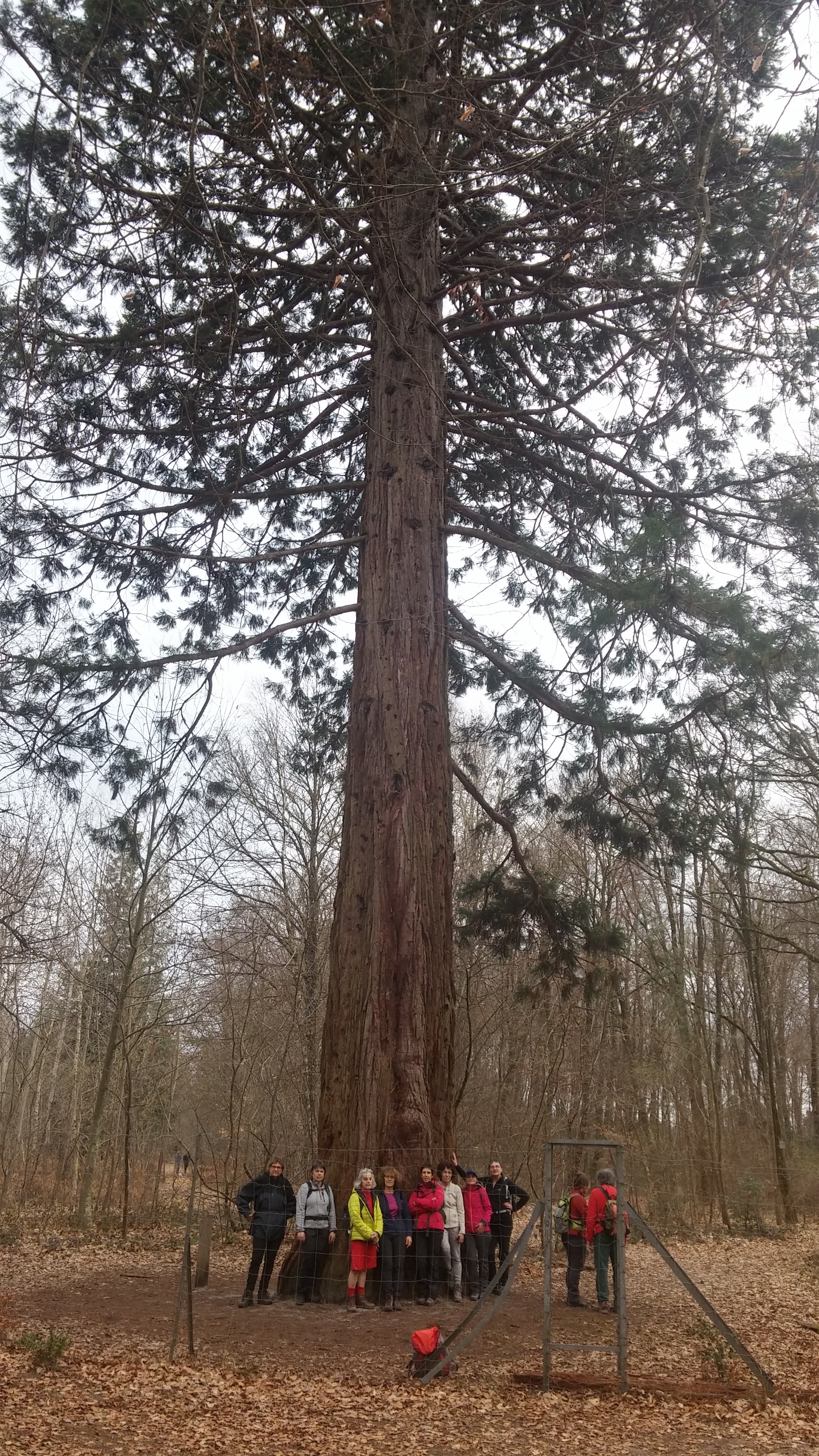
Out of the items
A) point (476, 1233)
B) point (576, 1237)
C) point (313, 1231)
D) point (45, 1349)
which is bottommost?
point (45, 1349)

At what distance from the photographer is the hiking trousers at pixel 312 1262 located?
296 inches

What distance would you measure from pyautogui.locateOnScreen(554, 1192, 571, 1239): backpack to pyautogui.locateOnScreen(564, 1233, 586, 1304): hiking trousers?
0.30m

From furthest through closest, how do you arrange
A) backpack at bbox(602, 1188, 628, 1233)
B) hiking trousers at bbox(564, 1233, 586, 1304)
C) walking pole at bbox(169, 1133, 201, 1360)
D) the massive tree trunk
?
hiking trousers at bbox(564, 1233, 586, 1304), backpack at bbox(602, 1188, 628, 1233), the massive tree trunk, walking pole at bbox(169, 1133, 201, 1360)

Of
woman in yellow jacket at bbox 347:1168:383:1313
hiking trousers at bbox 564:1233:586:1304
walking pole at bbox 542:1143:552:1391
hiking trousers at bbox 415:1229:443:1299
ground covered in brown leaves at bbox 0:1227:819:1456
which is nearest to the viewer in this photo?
ground covered in brown leaves at bbox 0:1227:819:1456

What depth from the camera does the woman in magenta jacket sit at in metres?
7.36

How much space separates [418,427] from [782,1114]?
22874mm

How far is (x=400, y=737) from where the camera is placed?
859 centimetres

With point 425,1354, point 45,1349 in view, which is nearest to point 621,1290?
point 425,1354

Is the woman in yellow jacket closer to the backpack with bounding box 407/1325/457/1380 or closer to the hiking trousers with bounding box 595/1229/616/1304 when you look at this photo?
the backpack with bounding box 407/1325/457/1380

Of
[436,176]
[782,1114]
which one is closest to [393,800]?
[436,176]

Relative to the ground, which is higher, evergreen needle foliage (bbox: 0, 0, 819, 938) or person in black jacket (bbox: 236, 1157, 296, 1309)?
evergreen needle foliage (bbox: 0, 0, 819, 938)

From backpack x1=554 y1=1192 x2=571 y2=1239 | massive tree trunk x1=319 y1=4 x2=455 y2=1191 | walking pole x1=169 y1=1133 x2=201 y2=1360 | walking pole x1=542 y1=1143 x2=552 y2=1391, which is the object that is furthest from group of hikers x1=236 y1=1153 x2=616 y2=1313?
walking pole x1=542 y1=1143 x2=552 y2=1391

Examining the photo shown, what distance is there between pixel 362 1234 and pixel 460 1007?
1140 centimetres

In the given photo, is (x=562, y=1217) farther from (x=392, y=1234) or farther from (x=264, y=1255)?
(x=264, y=1255)
